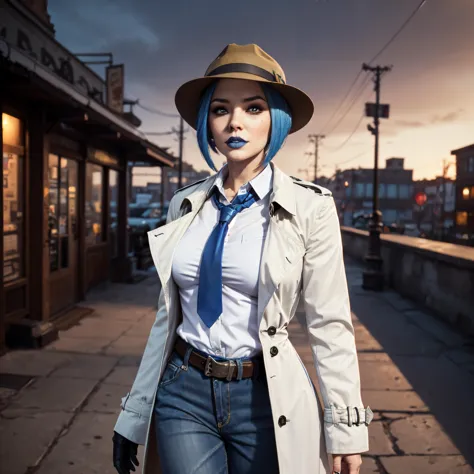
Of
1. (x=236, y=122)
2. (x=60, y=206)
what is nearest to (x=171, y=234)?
(x=236, y=122)

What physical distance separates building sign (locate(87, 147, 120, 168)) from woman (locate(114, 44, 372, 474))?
26.9ft

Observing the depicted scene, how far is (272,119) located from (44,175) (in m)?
5.75

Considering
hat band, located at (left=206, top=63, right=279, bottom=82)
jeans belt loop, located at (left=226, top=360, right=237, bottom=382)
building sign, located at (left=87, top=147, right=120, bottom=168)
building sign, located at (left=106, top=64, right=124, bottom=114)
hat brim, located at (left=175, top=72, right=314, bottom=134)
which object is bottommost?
jeans belt loop, located at (left=226, top=360, right=237, bottom=382)

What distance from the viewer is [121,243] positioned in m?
12.1

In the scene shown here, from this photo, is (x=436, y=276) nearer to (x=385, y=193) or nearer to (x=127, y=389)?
(x=127, y=389)

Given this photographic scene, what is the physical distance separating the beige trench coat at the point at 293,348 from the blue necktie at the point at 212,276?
0.15 meters

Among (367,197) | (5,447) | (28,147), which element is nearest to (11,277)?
(28,147)

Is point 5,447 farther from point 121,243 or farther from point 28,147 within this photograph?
point 121,243

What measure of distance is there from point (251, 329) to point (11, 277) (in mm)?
5738

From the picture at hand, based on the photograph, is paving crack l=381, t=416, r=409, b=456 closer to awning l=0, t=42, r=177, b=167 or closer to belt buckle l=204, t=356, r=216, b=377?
belt buckle l=204, t=356, r=216, b=377

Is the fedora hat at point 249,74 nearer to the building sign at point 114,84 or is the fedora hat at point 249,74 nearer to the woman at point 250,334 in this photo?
the woman at point 250,334

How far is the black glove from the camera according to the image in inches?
71.8

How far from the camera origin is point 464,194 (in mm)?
45750

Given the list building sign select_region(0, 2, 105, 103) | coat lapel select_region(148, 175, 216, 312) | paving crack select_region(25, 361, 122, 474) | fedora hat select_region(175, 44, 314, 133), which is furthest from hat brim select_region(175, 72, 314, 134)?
building sign select_region(0, 2, 105, 103)
